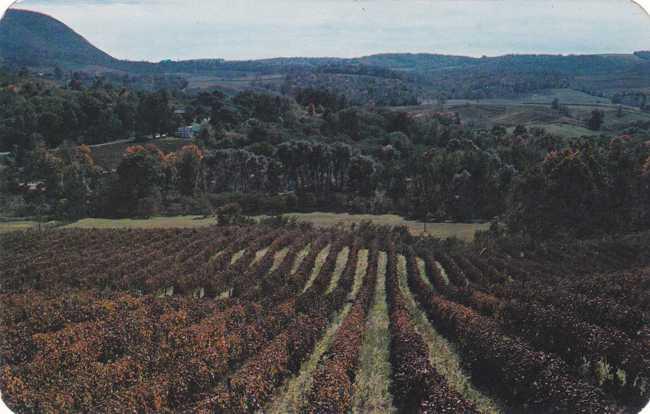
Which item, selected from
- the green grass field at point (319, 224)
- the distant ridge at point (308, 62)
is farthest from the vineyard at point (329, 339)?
the distant ridge at point (308, 62)

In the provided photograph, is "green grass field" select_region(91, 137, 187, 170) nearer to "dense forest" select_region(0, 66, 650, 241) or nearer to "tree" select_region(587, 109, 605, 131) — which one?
"dense forest" select_region(0, 66, 650, 241)

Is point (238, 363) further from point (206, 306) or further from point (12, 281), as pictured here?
point (12, 281)

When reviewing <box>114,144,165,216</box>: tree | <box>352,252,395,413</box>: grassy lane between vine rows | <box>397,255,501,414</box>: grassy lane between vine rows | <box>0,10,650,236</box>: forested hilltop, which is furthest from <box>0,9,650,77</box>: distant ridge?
<box>352,252,395,413</box>: grassy lane between vine rows

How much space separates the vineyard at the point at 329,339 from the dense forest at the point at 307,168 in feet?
41.6

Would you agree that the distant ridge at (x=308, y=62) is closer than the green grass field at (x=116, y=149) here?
No

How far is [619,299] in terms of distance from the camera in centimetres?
1284

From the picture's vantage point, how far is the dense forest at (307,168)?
117 feet

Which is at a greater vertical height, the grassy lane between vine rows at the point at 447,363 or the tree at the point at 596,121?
the tree at the point at 596,121

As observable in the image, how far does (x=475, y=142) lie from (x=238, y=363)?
2775 inches

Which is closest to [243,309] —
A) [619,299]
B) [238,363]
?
[238,363]

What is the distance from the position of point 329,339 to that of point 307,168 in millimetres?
50706

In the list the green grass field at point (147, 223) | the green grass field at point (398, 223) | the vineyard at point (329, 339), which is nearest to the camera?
the vineyard at point (329, 339)

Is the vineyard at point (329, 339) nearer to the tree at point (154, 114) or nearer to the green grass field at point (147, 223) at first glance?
the green grass field at point (147, 223)

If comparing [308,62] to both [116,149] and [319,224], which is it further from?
[319,224]
